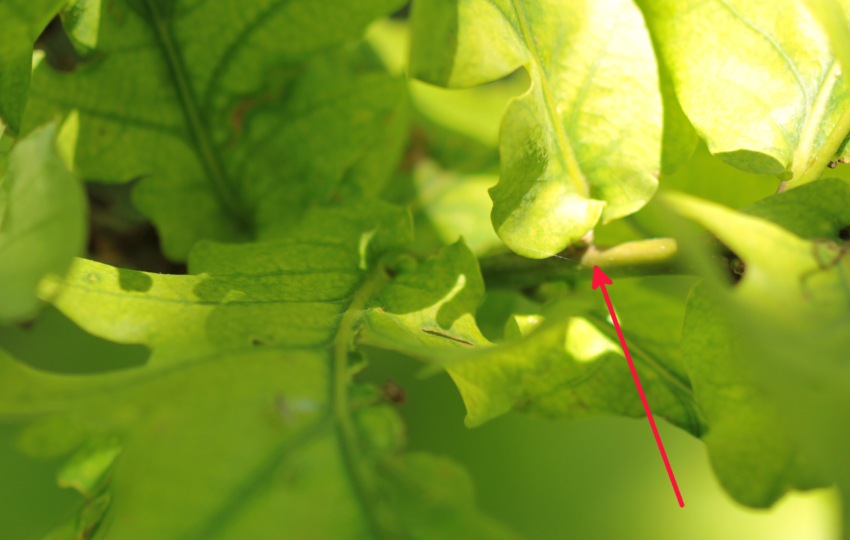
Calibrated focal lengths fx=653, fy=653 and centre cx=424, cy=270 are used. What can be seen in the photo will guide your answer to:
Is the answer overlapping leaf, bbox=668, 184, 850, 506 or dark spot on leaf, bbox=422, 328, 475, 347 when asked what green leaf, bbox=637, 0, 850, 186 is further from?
dark spot on leaf, bbox=422, 328, 475, 347

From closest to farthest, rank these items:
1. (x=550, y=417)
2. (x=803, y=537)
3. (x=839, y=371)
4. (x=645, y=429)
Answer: (x=839, y=371) → (x=550, y=417) → (x=803, y=537) → (x=645, y=429)

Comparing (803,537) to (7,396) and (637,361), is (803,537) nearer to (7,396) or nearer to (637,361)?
(637,361)

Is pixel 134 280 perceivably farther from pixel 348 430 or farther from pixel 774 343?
pixel 774 343

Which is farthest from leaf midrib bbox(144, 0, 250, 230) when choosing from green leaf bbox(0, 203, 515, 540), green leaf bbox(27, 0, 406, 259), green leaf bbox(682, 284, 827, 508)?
green leaf bbox(682, 284, 827, 508)

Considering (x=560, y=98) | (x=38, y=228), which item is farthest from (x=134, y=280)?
(x=560, y=98)

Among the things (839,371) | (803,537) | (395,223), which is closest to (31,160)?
(395,223)
